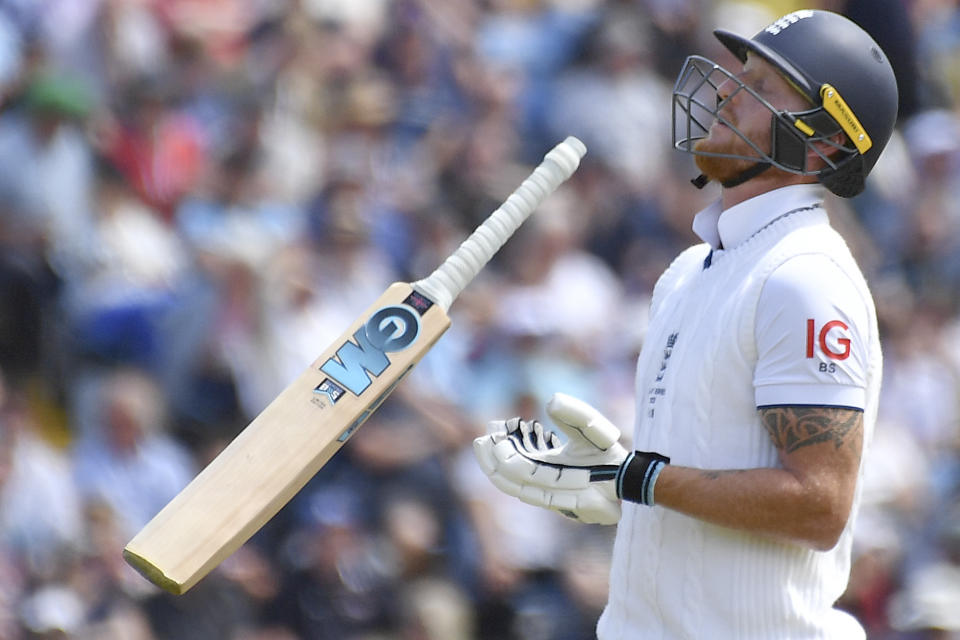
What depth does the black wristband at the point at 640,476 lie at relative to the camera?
103 inches

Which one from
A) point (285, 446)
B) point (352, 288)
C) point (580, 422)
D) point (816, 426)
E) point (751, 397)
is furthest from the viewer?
point (352, 288)

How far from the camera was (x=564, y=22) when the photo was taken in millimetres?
7262

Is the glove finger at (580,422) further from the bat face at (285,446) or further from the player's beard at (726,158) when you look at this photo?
the player's beard at (726,158)

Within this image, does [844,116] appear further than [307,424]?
No

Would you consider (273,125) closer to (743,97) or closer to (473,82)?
(473,82)

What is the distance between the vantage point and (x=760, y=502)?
253 cm

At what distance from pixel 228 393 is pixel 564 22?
288 cm

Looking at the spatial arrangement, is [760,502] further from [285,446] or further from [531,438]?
[285,446]

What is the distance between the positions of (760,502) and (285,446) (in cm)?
99

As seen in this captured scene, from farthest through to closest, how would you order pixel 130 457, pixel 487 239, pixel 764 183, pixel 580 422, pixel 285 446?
1. pixel 130 457
2. pixel 487 239
3. pixel 285 446
4. pixel 764 183
5. pixel 580 422

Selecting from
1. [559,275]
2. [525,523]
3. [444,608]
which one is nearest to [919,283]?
[559,275]

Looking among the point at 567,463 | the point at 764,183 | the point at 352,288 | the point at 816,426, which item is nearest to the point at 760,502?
the point at 816,426

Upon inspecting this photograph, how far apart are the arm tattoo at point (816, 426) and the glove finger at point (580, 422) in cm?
34

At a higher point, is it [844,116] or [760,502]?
[844,116]
